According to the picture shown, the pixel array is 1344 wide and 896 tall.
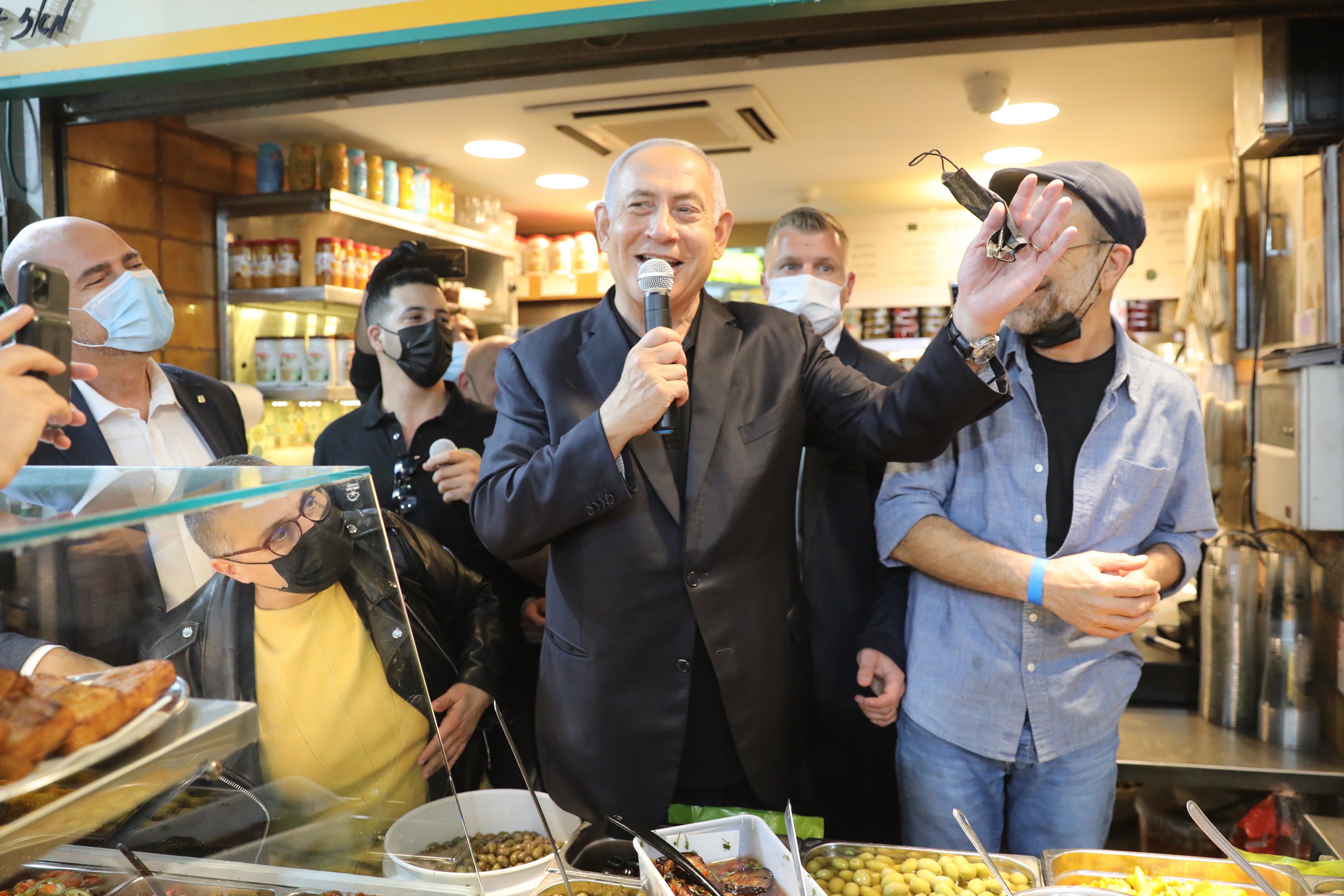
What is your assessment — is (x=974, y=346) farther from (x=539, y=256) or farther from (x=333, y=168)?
(x=539, y=256)

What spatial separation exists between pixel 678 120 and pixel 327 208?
148 centimetres

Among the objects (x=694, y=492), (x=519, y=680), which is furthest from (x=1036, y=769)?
(x=519, y=680)

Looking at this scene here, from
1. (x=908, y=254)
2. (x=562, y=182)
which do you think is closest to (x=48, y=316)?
(x=562, y=182)

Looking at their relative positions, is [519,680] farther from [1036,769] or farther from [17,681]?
[17,681]

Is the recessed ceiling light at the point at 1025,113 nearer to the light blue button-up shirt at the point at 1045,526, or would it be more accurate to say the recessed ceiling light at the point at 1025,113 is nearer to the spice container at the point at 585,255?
the light blue button-up shirt at the point at 1045,526

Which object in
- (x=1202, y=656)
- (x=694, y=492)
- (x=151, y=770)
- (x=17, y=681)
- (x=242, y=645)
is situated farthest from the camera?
(x=1202, y=656)

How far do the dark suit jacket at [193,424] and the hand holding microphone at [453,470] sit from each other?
0.42m

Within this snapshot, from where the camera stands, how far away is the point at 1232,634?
284cm

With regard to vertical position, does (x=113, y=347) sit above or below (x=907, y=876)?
above

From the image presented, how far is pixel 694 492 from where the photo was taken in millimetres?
1648

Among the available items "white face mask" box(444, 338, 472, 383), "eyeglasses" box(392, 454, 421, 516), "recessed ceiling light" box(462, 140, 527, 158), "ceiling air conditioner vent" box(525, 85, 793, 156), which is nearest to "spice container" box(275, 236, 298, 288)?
"white face mask" box(444, 338, 472, 383)

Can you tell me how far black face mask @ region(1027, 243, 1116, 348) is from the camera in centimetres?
172

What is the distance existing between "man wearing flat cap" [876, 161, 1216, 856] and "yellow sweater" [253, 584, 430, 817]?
1004 mm

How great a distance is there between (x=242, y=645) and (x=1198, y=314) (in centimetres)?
447
